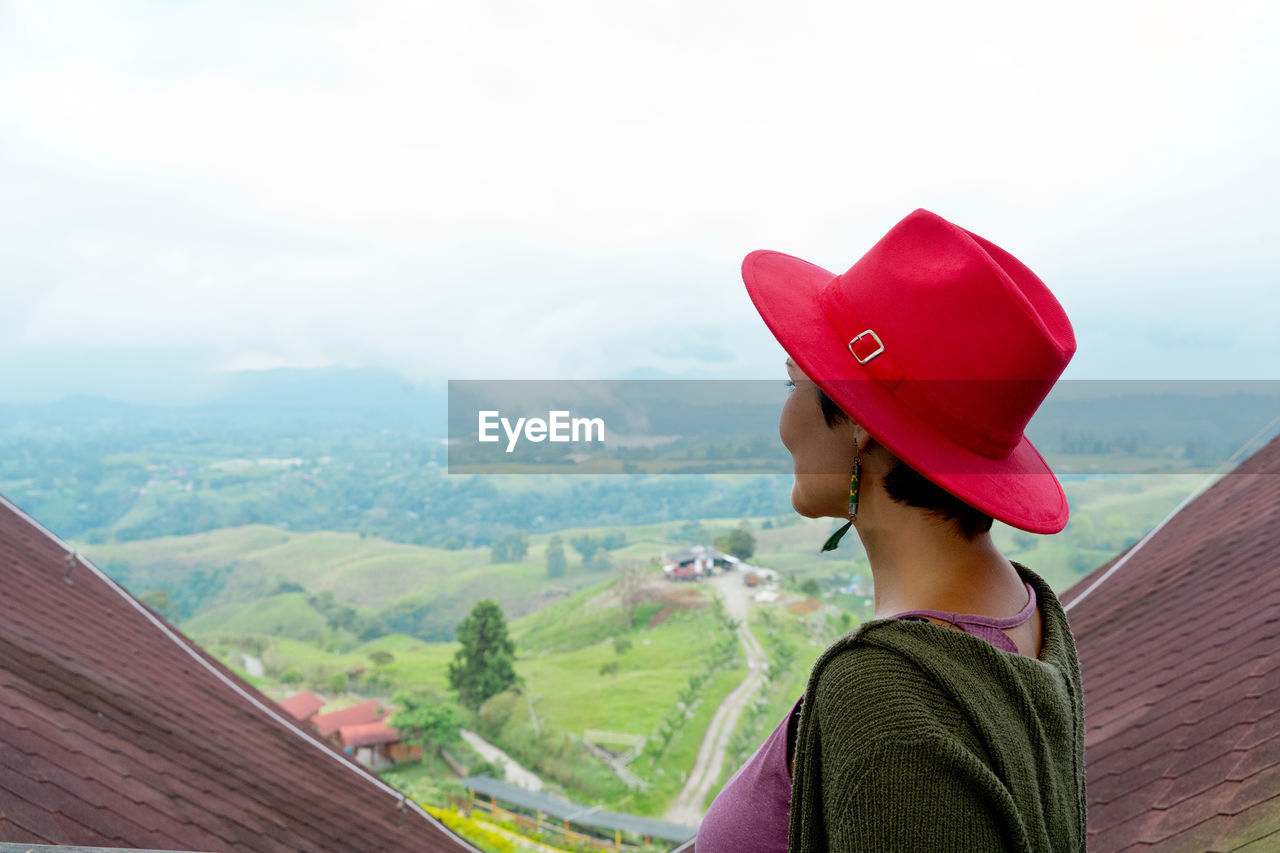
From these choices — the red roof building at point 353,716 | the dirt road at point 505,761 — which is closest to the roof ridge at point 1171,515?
the red roof building at point 353,716

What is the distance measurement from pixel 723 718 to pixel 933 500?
129 feet

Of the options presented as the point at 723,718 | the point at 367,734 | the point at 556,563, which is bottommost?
the point at 723,718

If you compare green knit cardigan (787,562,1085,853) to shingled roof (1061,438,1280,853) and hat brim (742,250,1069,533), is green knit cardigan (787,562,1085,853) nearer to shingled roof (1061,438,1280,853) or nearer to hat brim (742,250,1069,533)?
hat brim (742,250,1069,533)

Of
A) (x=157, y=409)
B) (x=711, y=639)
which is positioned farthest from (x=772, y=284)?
(x=157, y=409)

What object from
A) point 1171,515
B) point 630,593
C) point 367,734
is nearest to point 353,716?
point 367,734

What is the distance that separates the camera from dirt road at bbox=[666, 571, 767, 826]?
35219 millimetres

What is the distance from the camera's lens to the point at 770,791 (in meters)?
0.96

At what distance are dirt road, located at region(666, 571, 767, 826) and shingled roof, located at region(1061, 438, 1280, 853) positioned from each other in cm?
3216

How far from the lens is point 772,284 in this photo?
1065mm

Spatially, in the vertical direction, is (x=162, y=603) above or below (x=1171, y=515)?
below

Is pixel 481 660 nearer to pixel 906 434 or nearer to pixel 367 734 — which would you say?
pixel 367 734

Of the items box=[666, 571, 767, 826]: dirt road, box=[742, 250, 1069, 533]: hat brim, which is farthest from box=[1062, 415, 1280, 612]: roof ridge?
box=[666, 571, 767, 826]: dirt road

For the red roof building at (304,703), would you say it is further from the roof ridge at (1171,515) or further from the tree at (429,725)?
the roof ridge at (1171,515)

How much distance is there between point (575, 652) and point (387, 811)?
137ft
